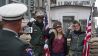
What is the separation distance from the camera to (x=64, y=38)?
391 inches

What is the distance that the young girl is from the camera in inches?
387

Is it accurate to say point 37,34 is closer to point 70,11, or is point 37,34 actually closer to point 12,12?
point 12,12

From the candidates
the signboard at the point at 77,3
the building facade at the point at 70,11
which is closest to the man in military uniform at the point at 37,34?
the building facade at the point at 70,11

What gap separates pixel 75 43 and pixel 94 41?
15.7ft

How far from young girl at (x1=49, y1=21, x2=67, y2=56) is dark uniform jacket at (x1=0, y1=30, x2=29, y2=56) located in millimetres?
6609

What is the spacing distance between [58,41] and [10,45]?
672cm

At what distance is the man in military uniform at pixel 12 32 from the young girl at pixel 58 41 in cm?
641

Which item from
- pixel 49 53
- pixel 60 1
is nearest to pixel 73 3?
pixel 60 1

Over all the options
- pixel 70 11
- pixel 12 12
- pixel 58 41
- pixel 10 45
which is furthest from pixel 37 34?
pixel 70 11

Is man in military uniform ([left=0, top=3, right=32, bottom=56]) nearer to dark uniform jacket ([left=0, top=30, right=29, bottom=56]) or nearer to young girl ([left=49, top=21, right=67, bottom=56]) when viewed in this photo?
dark uniform jacket ([left=0, top=30, right=29, bottom=56])

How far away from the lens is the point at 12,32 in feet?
10.7

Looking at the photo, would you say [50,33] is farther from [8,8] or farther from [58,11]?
[58,11]

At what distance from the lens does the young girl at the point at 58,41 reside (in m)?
9.84

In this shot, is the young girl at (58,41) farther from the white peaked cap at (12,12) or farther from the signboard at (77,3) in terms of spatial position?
the signboard at (77,3)
